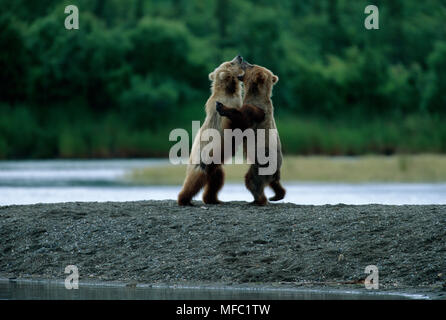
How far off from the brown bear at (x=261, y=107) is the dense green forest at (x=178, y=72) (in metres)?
30.6

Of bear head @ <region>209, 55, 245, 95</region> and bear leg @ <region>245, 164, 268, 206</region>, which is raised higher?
bear head @ <region>209, 55, 245, 95</region>

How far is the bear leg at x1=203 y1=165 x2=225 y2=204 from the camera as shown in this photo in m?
13.5

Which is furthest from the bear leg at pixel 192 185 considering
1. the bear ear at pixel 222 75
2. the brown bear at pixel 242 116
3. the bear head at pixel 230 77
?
the bear ear at pixel 222 75

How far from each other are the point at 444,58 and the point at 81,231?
132 ft

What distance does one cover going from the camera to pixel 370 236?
1127cm

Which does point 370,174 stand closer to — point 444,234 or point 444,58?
point 444,234

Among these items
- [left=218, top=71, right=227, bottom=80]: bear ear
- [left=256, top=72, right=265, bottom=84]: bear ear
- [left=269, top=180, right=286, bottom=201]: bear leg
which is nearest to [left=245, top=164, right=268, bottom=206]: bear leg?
[left=269, top=180, right=286, bottom=201]: bear leg

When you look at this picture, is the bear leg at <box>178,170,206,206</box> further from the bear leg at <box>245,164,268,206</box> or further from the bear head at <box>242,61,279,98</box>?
the bear head at <box>242,61,279,98</box>

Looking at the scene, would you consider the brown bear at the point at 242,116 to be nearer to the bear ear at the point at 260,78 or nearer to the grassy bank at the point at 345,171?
the bear ear at the point at 260,78

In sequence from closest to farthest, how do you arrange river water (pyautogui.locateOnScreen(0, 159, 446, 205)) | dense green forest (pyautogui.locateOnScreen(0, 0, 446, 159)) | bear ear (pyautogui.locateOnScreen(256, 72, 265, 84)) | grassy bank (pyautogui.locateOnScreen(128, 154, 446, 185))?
bear ear (pyautogui.locateOnScreen(256, 72, 265, 84)) → river water (pyautogui.locateOnScreen(0, 159, 446, 205)) → grassy bank (pyautogui.locateOnScreen(128, 154, 446, 185)) → dense green forest (pyautogui.locateOnScreen(0, 0, 446, 159))

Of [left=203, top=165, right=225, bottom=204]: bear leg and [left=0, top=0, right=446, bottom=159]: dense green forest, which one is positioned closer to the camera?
[left=203, top=165, right=225, bottom=204]: bear leg

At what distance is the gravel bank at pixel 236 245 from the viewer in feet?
34.5

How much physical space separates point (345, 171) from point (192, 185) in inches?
630

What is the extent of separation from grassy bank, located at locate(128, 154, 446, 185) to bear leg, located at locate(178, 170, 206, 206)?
14.6m
